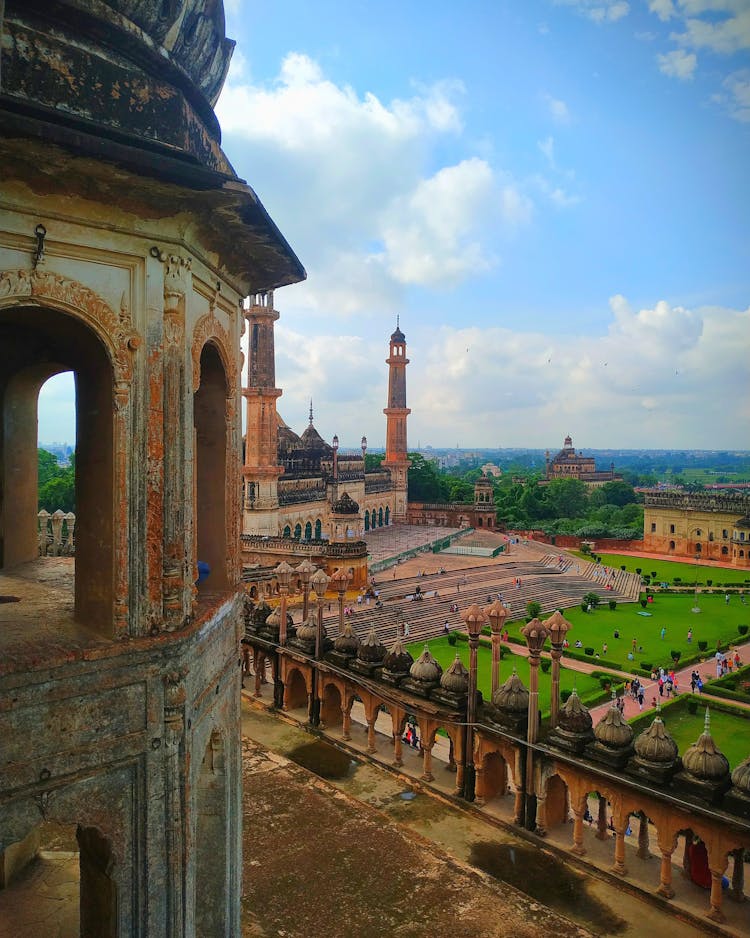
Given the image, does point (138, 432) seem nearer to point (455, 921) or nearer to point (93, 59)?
point (93, 59)

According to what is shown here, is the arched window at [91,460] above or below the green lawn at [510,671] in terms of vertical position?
above

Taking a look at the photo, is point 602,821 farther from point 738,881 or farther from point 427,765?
point 427,765

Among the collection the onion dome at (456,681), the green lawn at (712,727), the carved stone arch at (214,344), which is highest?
the carved stone arch at (214,344)

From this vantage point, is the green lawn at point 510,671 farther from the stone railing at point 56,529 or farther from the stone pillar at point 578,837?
the stone railing at point 56,529

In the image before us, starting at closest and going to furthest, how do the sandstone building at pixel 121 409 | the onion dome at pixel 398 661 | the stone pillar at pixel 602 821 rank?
the sandstone building at pixel 121 409 < the stone pillar at pixel 602 821 < the onion dome at pixel 398 661

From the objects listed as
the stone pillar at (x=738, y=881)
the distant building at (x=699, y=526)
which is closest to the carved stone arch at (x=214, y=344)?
the stone pillar at (x=738, y=881)

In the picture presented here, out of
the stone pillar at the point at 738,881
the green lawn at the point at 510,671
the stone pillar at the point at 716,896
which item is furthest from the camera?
the green lawn at the point at 510,671

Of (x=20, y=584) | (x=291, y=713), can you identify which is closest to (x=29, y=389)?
(x=20, y=584)
